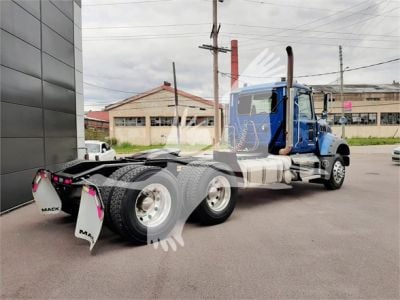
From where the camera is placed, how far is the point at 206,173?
17.0 ft

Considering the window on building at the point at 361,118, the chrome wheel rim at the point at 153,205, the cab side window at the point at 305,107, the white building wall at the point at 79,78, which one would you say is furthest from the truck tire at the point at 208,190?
the window on building at the point at 361,118

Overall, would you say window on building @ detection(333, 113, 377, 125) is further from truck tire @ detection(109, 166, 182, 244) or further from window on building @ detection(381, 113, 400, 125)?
truck tire @ detection(109, 166, 182, 244)

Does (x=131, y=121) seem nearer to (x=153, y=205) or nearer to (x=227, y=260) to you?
(x=153, y=205)

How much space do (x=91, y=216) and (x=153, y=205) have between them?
1025mm

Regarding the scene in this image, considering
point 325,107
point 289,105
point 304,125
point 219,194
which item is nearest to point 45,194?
point 219,194

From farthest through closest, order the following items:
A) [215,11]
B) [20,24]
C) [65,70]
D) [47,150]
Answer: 1. [215,11]
2. [65,70]
3. [47,150]
4. [20,24]

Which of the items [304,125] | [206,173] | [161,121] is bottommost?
[206,173]

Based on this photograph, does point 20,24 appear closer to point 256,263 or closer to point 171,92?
point 256,263

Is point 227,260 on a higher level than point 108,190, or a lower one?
lower

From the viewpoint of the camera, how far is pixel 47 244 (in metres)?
4.49

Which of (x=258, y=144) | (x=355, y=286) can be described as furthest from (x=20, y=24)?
(x=355, y=286)

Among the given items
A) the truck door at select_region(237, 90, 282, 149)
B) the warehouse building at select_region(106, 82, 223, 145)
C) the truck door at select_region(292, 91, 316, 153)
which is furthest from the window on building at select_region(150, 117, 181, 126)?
the truck door at select_region(292, 91, 316, 153)

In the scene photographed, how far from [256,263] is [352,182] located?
7398 mm

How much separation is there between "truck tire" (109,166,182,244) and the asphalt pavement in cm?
26
